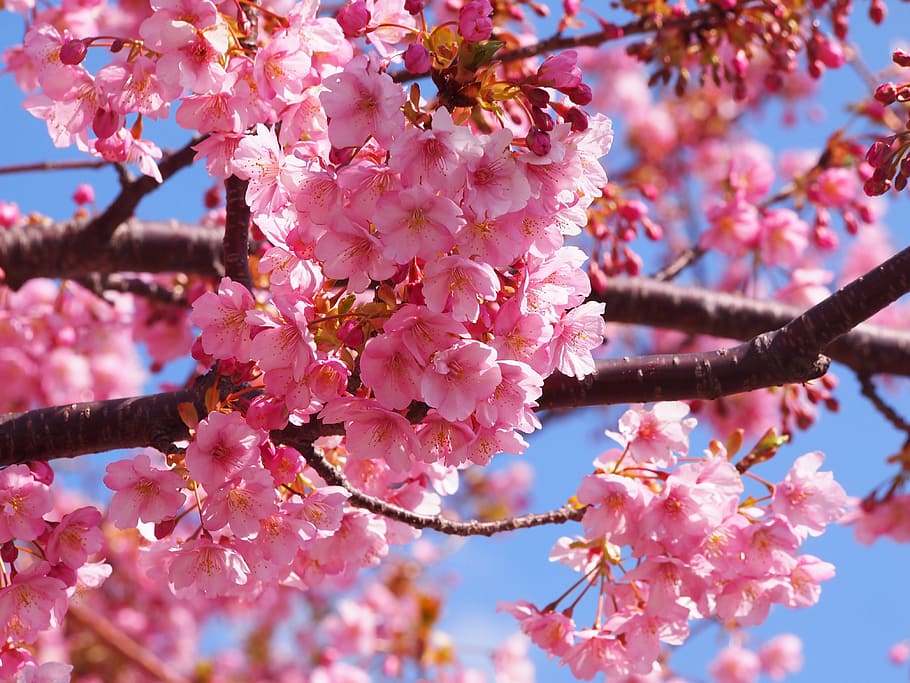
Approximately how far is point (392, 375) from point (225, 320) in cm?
31

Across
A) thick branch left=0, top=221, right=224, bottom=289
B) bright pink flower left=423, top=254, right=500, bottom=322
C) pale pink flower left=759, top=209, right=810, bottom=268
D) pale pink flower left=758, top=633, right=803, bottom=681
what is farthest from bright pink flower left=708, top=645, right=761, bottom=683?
bright pink flower left=423, top=254, right=500, bottom=322

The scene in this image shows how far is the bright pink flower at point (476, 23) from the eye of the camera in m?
1.45

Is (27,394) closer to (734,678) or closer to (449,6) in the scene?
(449,6)

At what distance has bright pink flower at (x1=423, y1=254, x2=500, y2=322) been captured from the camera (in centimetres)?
139

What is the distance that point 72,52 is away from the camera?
177 cm

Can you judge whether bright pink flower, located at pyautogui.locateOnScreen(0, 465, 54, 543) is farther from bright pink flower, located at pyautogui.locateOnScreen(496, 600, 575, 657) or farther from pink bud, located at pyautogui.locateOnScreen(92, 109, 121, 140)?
bright pink flower, located at pyautogui.locateOnScreen(496, 600, 575, 657)

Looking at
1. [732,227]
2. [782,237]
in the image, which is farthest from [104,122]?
[782,237]

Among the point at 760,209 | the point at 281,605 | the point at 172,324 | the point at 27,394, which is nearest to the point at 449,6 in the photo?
the point at 760,209

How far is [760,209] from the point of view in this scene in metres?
3.69

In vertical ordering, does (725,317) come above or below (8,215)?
above

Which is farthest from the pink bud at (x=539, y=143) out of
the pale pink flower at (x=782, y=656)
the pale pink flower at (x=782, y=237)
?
the pale pink flower at (x=782, y=656)

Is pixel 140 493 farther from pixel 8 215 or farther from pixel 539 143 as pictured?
pixel 8 215

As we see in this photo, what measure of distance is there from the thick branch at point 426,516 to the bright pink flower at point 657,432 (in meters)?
0.20

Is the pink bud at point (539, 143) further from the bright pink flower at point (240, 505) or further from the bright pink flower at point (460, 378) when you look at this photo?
the bright pink flower at point (240, 505)
